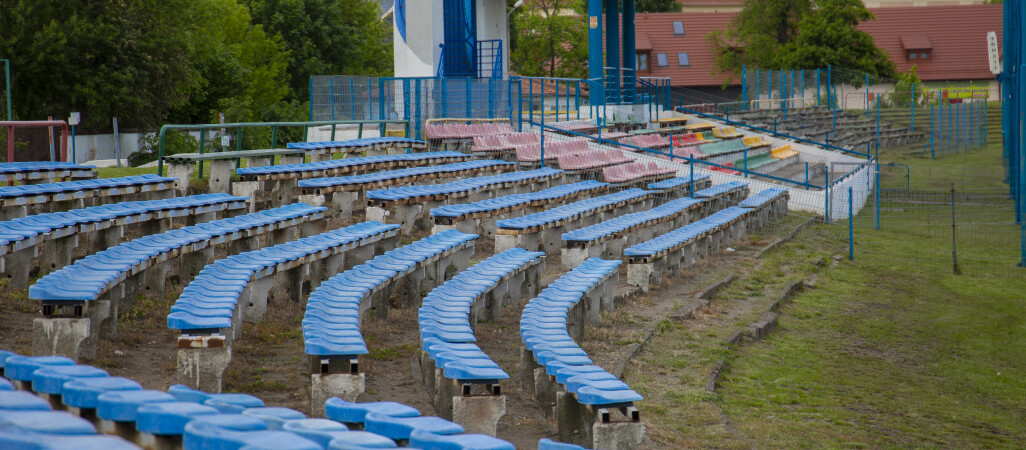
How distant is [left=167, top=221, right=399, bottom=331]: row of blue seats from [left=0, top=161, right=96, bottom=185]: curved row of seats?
365 centimetres

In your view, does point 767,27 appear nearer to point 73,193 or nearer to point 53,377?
point 73,193

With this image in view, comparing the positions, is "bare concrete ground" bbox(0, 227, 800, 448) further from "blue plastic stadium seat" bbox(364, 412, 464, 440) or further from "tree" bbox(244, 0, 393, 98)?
"tree" bbox(244, 0, 393, 98)

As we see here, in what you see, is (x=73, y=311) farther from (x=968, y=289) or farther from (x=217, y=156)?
(x=968, y=289)

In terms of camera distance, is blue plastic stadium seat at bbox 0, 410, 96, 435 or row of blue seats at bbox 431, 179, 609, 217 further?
row of blue seats at bbox 431, 179, 609, 217

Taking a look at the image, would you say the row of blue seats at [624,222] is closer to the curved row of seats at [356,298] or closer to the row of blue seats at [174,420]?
the curved row of seats at [356,298]

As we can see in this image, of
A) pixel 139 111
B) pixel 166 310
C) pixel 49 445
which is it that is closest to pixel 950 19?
pixel 139 111

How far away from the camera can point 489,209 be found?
10.8 m

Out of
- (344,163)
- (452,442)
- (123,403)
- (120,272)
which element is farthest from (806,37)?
(123,403)

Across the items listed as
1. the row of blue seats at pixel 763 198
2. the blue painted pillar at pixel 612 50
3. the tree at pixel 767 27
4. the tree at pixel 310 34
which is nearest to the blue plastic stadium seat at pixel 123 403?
the row of blue seats at pixel 763 198

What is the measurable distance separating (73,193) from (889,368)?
778 centimetres

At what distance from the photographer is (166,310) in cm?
717

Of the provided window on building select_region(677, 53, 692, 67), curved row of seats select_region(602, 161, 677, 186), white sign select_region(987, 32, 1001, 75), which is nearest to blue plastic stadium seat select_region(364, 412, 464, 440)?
curved row of seats select_region(602, 161, 677, 186)

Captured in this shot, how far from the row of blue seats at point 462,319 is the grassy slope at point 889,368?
1932mm

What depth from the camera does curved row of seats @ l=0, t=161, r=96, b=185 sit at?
981 cm
